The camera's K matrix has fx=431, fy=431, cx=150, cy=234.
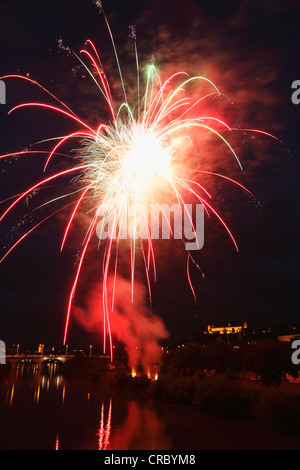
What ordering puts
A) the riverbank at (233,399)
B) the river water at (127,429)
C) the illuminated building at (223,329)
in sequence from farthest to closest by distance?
the illuminated building at (223,329) < the riverbank at (233,399) < the river water at (127,429)

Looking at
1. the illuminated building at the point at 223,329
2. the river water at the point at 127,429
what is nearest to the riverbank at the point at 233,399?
the river water at the point at 127,429

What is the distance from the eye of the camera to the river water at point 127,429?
19.1 m

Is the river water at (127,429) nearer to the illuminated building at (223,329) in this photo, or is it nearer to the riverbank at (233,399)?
the riverbank at (233,399)

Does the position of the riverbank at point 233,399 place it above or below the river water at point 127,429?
above

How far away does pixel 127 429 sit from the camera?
23.0 m

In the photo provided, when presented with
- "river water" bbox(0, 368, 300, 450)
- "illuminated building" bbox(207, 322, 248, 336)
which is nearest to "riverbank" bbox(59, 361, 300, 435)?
"river water" bbox(0, 368, 300, 450)

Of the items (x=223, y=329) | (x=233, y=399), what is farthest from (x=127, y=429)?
(x=223, y=329)

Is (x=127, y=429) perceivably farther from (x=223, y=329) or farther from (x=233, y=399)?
(x=223, y=329)

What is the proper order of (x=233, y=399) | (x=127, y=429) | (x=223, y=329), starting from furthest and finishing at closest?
(x=223, y=329)
(x=233, y=399)
(x=127, y=429)

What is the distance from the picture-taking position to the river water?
19.1 meters

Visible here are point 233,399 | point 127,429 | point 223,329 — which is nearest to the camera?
point 127,429

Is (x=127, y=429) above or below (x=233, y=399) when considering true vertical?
below
